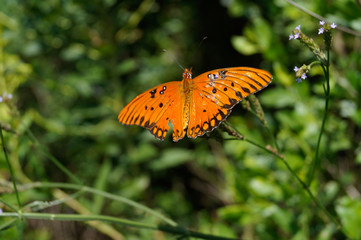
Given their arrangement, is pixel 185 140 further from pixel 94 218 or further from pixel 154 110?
pixel 94 218

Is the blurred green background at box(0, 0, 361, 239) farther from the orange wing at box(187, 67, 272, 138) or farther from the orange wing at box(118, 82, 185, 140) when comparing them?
the orange wing at box(118, 82, 185, 140)

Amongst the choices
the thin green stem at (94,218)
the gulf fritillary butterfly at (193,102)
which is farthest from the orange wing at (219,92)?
the thin green stem at (94,218)

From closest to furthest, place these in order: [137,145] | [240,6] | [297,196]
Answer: [297,196]
[240,6]
[137,145]

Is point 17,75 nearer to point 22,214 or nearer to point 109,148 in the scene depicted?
point 109,148

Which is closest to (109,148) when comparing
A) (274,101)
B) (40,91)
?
(274,101)

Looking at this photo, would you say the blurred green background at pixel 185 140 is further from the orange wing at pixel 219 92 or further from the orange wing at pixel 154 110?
the orange wing at pixel 154 110

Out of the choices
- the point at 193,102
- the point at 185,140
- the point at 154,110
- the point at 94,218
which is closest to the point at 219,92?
the point at 193,102
